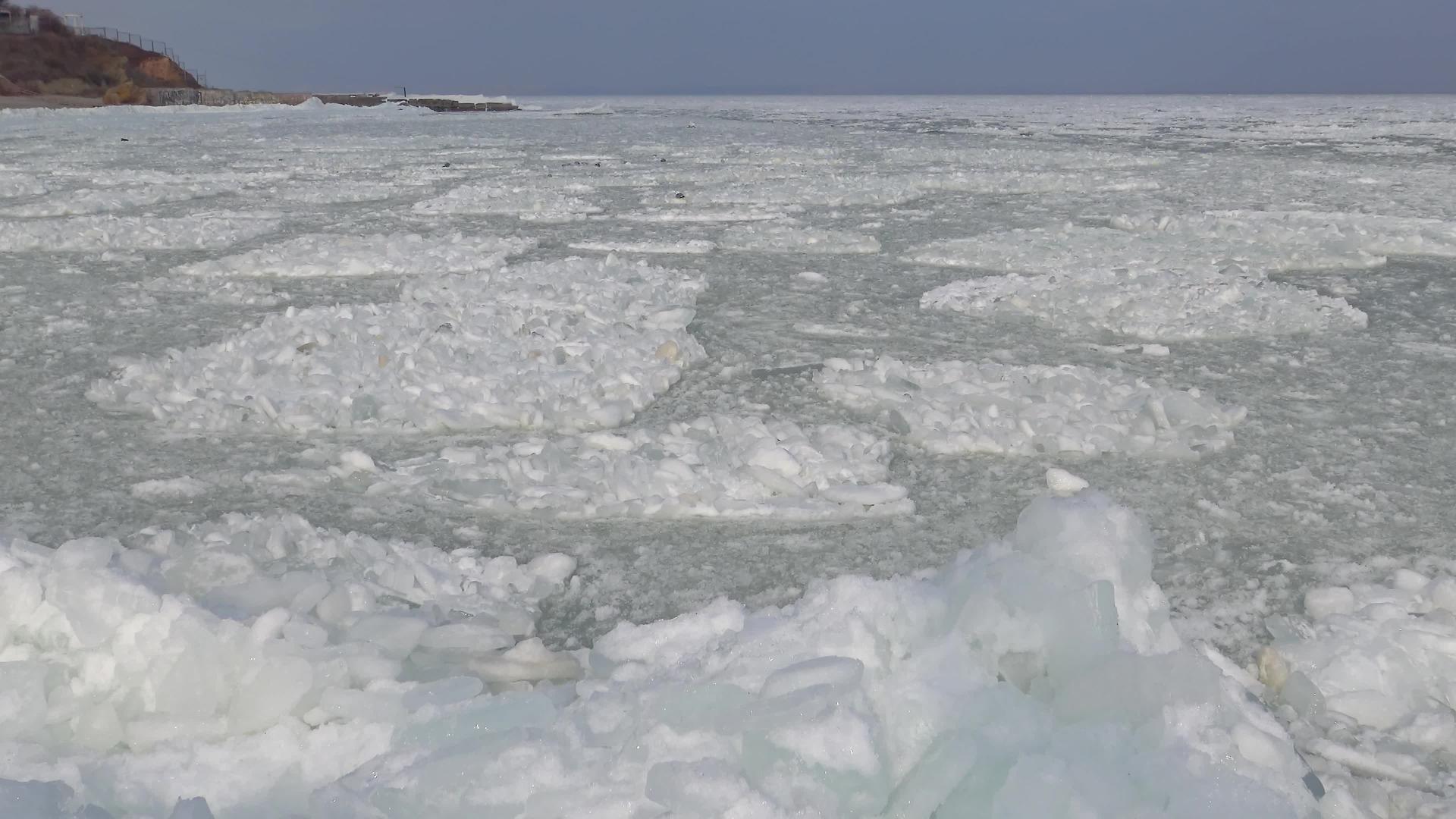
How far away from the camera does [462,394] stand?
3.33 m

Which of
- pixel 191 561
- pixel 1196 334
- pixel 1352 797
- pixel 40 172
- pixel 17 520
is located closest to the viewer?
pixel 1352 797

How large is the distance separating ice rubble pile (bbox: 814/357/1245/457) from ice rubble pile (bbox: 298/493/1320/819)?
1.13 metres

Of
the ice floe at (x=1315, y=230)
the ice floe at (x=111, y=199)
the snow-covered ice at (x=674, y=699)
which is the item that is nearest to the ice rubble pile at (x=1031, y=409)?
the snow-covered ice at (x=674, y=699)

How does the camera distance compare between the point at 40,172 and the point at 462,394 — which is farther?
the point at 40,172

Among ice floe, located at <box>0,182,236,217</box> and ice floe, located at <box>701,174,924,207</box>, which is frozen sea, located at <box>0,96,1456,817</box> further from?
ice floe, located at <box>701,174,924,207</box>

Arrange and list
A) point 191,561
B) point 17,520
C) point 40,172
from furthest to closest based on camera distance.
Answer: point 40,172
point 17,520
point 191,561

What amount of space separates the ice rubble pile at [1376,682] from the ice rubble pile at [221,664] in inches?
48.7

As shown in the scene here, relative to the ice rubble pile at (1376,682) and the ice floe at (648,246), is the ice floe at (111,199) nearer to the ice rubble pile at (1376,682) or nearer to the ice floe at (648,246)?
the ice floe at (648,246)

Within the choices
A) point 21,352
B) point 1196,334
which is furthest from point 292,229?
point 1196,334

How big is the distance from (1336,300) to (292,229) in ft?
21.6

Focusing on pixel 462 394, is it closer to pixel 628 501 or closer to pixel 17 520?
pixel 628 501

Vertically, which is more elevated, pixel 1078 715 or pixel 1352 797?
pixel 1078 715

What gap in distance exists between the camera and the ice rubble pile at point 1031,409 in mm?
2945

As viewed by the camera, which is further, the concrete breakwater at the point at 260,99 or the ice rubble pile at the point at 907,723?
the concrete breakwater at the point at 260,99
